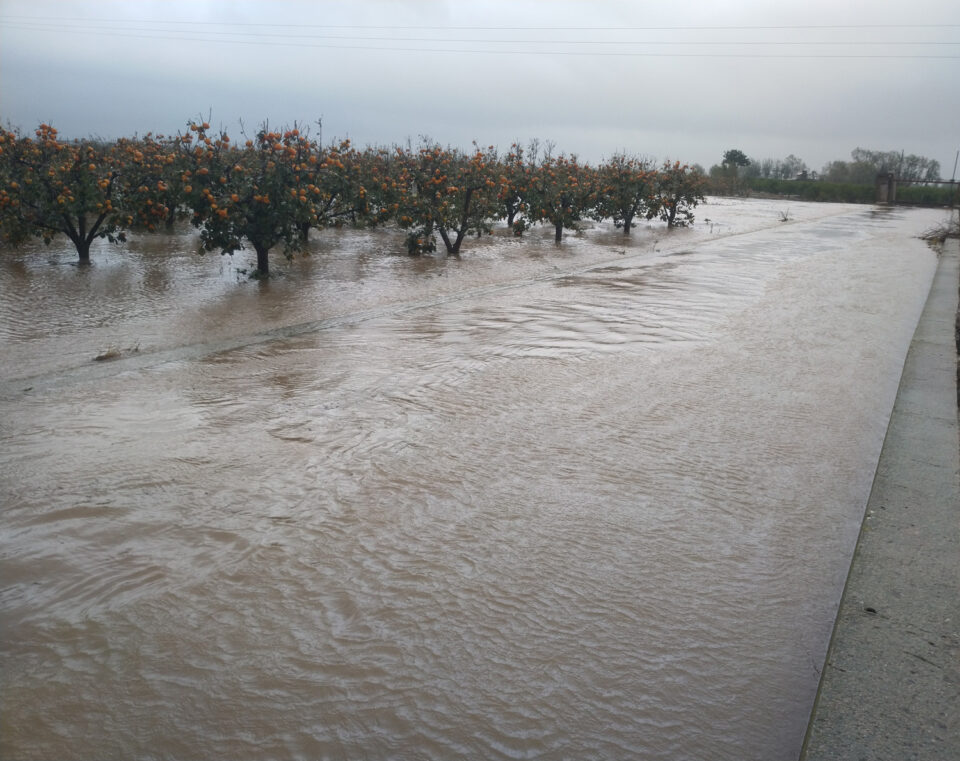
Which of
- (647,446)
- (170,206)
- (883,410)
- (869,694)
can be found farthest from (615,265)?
(869,694)

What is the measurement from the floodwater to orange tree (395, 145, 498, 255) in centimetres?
543

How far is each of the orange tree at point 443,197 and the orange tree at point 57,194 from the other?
417cm

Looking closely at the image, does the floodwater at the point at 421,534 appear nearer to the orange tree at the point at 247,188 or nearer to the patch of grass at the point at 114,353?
the patch of grass at the point at 114,353

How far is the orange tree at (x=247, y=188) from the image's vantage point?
870 cm

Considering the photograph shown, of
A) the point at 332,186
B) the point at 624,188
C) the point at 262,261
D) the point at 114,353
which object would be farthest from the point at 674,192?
the point at 114,353

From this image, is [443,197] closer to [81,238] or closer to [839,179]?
[81,238]

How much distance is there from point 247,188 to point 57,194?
240 centimetres

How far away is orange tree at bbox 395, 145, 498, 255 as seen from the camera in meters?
11.9

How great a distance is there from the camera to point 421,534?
9.93 ft

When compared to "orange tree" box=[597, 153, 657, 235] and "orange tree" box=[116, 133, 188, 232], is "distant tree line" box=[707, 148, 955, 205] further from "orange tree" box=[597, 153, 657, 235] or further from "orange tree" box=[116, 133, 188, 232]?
"orange tree" box=[116, 133, 188, 232]

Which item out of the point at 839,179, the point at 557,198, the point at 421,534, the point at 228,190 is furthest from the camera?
the point at 839,179

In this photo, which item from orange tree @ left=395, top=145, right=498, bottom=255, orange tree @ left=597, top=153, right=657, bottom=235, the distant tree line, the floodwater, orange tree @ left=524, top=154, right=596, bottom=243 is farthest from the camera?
the distant tree line

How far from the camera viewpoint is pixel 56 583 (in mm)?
2605

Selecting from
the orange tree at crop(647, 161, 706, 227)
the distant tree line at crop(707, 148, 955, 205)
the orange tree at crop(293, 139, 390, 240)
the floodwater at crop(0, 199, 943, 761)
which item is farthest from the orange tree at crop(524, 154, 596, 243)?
the distant tree line at crop(707, 148, 955, 205)
